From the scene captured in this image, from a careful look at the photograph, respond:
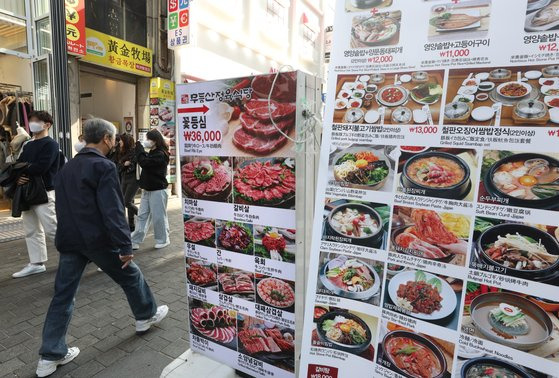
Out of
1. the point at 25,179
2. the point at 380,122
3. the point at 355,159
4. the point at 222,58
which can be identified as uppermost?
the point at 222,58

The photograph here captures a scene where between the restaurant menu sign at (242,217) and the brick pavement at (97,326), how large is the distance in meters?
0.81

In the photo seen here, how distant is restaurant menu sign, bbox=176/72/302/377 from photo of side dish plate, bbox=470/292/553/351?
1003 mm

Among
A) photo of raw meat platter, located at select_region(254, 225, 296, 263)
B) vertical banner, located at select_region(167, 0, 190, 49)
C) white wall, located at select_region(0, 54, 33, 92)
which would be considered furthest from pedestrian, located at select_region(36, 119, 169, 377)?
vertical banner, located at select_region(167, 0, 190, 49)

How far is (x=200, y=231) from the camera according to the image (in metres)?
2.49

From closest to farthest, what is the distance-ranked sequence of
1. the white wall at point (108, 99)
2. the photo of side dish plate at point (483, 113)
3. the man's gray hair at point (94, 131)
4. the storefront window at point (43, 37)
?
the photo of side dish plate at point (483, 113)
the man's gray hair at point (94, 131)
the storefront window at point (43, 37)
the white wall at point (108, 99)

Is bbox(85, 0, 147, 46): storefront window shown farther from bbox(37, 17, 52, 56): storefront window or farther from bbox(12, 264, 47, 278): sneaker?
bbox(12, 264, 47, 278): sneaker

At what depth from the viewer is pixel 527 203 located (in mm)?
1301

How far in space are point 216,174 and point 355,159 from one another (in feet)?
3.37

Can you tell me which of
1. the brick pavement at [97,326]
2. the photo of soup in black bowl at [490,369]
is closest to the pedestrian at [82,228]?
the brick pavement at [97,326]

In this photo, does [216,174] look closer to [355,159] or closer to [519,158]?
[355,159]

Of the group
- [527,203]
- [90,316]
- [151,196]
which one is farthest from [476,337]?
[151,196]

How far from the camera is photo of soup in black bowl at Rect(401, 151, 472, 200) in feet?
4.69

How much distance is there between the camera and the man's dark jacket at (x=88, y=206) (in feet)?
8.86

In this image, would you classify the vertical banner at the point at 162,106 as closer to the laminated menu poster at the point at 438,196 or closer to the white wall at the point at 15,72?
the white wall at the point at 15,72
